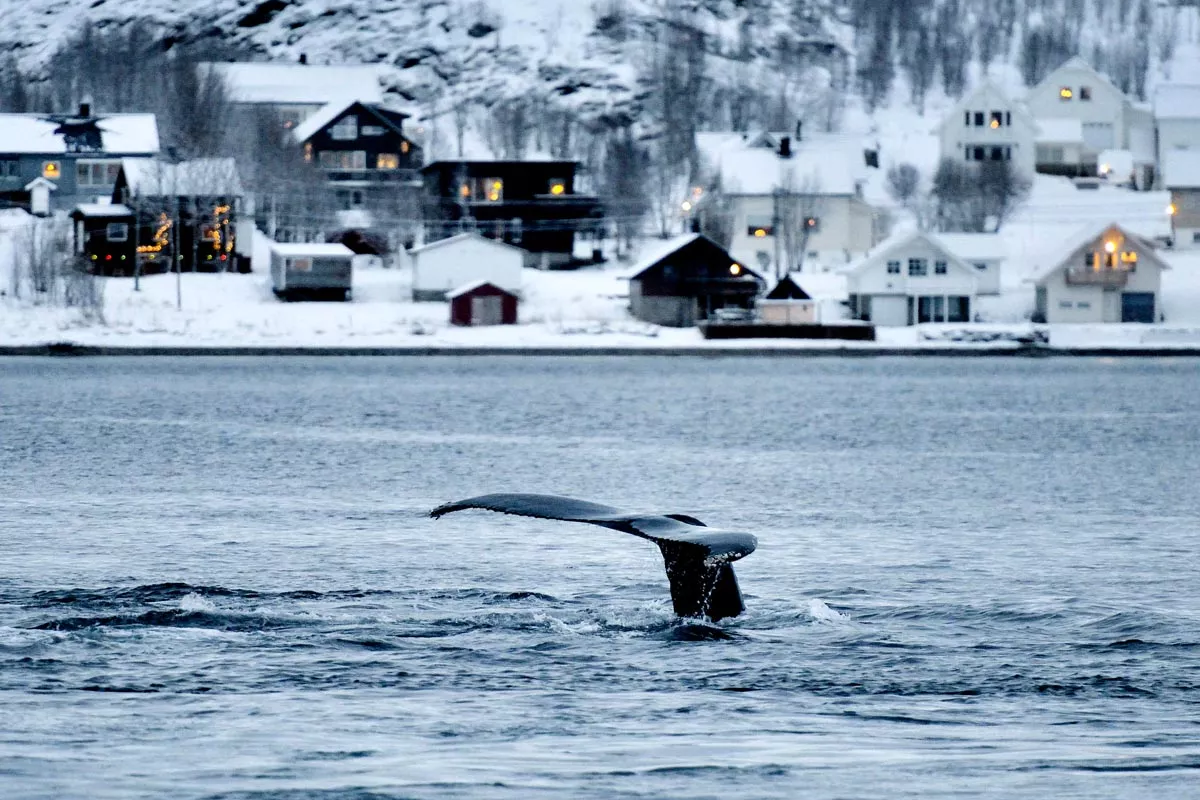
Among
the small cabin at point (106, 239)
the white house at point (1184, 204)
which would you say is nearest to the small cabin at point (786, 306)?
the white house at point (1184, 204)

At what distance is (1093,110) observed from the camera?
6737 inches

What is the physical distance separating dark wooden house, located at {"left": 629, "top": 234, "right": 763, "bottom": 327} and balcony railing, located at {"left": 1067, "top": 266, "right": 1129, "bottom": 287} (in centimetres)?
1559

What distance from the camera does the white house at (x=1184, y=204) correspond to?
425ft

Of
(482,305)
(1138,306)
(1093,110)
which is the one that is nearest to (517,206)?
(482,305)

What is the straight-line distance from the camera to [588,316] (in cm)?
10906

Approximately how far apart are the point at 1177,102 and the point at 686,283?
243 feet

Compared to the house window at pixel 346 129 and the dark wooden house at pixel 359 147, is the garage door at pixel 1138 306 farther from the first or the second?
the house window at pixel 346 129

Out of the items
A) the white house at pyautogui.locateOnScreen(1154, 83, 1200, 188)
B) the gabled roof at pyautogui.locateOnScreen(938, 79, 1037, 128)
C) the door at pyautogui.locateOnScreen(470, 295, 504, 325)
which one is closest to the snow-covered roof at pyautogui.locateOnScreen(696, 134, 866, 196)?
the gabled roof at pyautogui.locateOnScreen(938, 79, 1037, 128)

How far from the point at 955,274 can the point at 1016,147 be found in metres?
46.1

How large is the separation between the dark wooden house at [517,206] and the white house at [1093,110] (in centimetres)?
5411

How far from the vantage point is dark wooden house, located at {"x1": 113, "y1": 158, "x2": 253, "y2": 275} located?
369 ft

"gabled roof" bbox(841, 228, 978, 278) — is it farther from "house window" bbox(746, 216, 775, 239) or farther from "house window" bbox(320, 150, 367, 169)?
"house window" bbox(320, 150, 367, 169)

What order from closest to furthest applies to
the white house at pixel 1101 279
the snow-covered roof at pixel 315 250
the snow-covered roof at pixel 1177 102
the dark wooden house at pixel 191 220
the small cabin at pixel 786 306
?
1. the snow-covered roof at pixel 315 250
2. the white house at pixel 1101 279
3. the small cabin at pixel 786 306
4. the dark wooden house at pixel 191 220
5. the snow-covered roof at pixel 1177 102

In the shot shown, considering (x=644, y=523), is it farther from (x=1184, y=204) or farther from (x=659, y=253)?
(x=1184, y=204)
